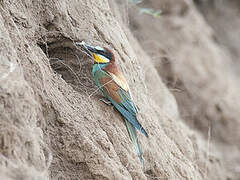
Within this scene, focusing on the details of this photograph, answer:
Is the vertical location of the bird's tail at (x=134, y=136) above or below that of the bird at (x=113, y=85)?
below

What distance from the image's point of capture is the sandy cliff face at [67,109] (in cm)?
242

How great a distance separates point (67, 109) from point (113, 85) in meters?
0.49

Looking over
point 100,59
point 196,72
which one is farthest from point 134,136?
point 196,72

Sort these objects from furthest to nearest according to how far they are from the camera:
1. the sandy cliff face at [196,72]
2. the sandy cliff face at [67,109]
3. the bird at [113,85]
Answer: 1. the sandy cliff face at [196,72]
2. the bird at [113,85]
3. the sandy cliff face at [67,109]

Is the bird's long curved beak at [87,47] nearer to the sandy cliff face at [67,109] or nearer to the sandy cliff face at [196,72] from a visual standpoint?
the sandy cliff face at [67,109]

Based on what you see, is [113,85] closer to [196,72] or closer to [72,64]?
[72,64]

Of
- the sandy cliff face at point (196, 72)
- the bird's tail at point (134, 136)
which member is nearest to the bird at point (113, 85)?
the bird's tail at point (134, 136)

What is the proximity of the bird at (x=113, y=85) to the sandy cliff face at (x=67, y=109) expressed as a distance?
2.7 inches

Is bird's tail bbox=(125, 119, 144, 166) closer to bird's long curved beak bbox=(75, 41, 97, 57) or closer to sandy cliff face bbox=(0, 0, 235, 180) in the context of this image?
sandy cliff face bbox=(0, 0, 235, 180)

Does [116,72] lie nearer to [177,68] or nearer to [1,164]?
[1,164]

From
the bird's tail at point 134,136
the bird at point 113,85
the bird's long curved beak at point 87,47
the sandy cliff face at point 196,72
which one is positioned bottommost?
the sandy cliff face at point 196,72

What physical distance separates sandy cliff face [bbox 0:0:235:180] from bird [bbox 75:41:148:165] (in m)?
0.07

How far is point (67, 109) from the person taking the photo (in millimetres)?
2932

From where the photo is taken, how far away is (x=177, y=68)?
6871 mm
